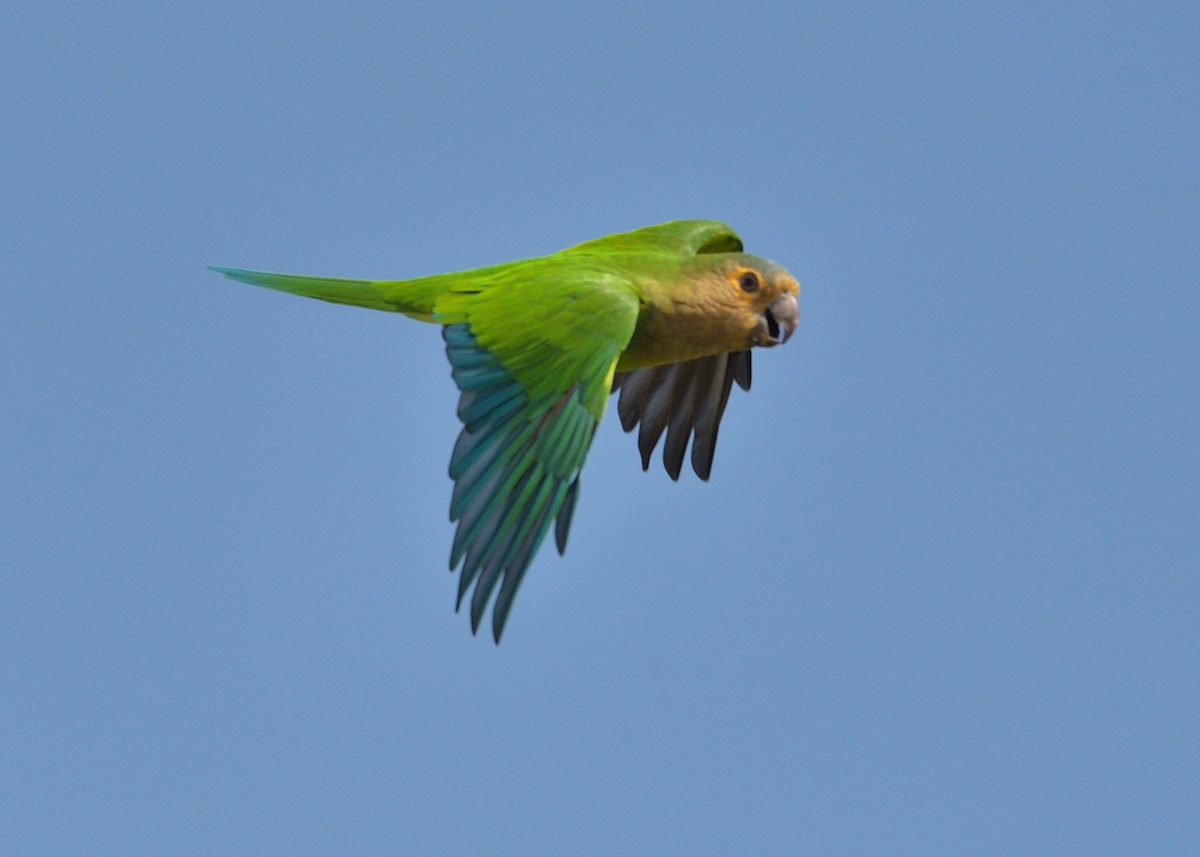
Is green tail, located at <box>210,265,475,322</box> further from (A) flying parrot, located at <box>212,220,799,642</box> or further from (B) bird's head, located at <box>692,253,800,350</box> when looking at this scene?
(B) bird's head, located at <box>692,253,800,350</box>

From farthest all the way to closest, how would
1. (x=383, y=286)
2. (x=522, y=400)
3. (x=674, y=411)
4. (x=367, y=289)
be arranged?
(x=674, y=411) < (x=367, y=289) < (x=383, y=286) < (x=522, y=400)

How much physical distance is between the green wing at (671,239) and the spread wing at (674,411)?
1.16m

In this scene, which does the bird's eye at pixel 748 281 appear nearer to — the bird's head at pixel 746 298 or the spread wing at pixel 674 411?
the bird's head at pixel 746 298

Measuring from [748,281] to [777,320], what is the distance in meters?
0.38

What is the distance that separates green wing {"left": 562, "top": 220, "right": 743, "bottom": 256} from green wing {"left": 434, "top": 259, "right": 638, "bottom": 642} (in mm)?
811

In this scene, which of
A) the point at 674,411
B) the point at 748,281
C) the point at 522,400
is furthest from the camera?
the point at 674,411

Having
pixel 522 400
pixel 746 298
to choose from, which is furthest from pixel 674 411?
pixel 522 400

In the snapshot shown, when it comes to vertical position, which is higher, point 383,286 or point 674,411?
point 383,286

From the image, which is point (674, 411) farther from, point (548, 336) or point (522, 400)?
point (522, 400)

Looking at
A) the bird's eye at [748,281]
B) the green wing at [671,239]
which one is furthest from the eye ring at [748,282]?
the green wing at [671,239]

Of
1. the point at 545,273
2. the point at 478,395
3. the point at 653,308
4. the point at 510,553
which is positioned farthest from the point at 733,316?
the point at 510,553

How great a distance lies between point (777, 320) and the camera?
12.6 metres

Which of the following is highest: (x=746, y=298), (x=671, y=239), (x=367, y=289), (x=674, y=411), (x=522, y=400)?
(x=671, y=239)

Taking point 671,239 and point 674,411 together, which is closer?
point 671,239
